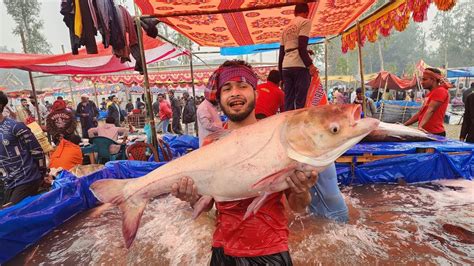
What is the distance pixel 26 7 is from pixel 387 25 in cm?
4784

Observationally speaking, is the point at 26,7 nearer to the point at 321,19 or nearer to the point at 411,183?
the point at 321,19

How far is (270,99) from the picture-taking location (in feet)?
14.1

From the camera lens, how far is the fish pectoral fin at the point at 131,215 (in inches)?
67.3

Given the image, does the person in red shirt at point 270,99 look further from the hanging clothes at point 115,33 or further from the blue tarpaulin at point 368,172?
the hanging clothes at point 115,33

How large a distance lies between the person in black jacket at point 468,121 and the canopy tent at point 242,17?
2.80 meters

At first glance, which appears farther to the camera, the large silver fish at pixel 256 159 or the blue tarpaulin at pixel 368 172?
the blue tarpaulin at pixel 368 172

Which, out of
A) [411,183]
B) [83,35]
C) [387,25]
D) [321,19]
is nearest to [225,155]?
[83,35]

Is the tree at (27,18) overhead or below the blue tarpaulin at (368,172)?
overhead

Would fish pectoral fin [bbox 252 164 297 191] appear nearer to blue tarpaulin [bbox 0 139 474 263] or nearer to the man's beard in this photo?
the man's beard

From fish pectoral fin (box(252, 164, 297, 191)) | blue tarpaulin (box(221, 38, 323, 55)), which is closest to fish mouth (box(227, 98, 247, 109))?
fish pectoral fin (box(252, 164, 297, 191))

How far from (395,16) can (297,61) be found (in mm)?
2318

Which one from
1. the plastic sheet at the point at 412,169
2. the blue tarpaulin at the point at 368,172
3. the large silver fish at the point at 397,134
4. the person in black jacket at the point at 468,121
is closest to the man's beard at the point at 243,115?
the blue tarpaulin at the point at 368,172

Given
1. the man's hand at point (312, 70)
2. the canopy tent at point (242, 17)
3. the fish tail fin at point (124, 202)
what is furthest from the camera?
the canopy tent at point (242, 17)

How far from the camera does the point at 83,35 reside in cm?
333
